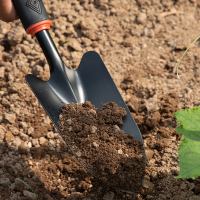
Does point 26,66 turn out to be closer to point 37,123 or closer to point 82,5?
point 37,123

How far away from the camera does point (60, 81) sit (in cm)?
193

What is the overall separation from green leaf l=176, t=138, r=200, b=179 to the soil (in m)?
0.51

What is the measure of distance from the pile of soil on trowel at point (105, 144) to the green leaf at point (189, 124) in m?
0.38

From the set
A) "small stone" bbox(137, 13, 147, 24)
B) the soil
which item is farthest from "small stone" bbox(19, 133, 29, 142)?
"small stone" bbox(137, 13, 147, 24)

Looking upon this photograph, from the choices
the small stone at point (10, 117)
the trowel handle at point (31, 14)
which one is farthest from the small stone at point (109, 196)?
the trowel handle at point (31, 14)

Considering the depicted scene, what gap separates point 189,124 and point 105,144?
61cm

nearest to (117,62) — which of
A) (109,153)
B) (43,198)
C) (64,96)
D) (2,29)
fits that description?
(64,96)

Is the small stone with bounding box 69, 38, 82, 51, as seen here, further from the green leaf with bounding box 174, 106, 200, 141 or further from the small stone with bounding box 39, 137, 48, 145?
the green leaf with bounding box 174, 106, 200, 141

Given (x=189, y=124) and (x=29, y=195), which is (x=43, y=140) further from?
(x=189, y=124)

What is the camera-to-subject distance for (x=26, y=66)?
235 centimetres

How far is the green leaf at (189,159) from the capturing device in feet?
3.71

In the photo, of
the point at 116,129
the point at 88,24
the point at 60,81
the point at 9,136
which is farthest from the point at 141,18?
the point at 9,136

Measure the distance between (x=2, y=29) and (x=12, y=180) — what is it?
1708 millimetres

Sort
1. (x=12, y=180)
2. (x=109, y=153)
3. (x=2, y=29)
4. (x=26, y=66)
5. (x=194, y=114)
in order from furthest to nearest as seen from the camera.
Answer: (x=2, y=29)
(x=26, y=66)
(x=12, y=180)
(x=109, y=153)
(x=194, y=114)
